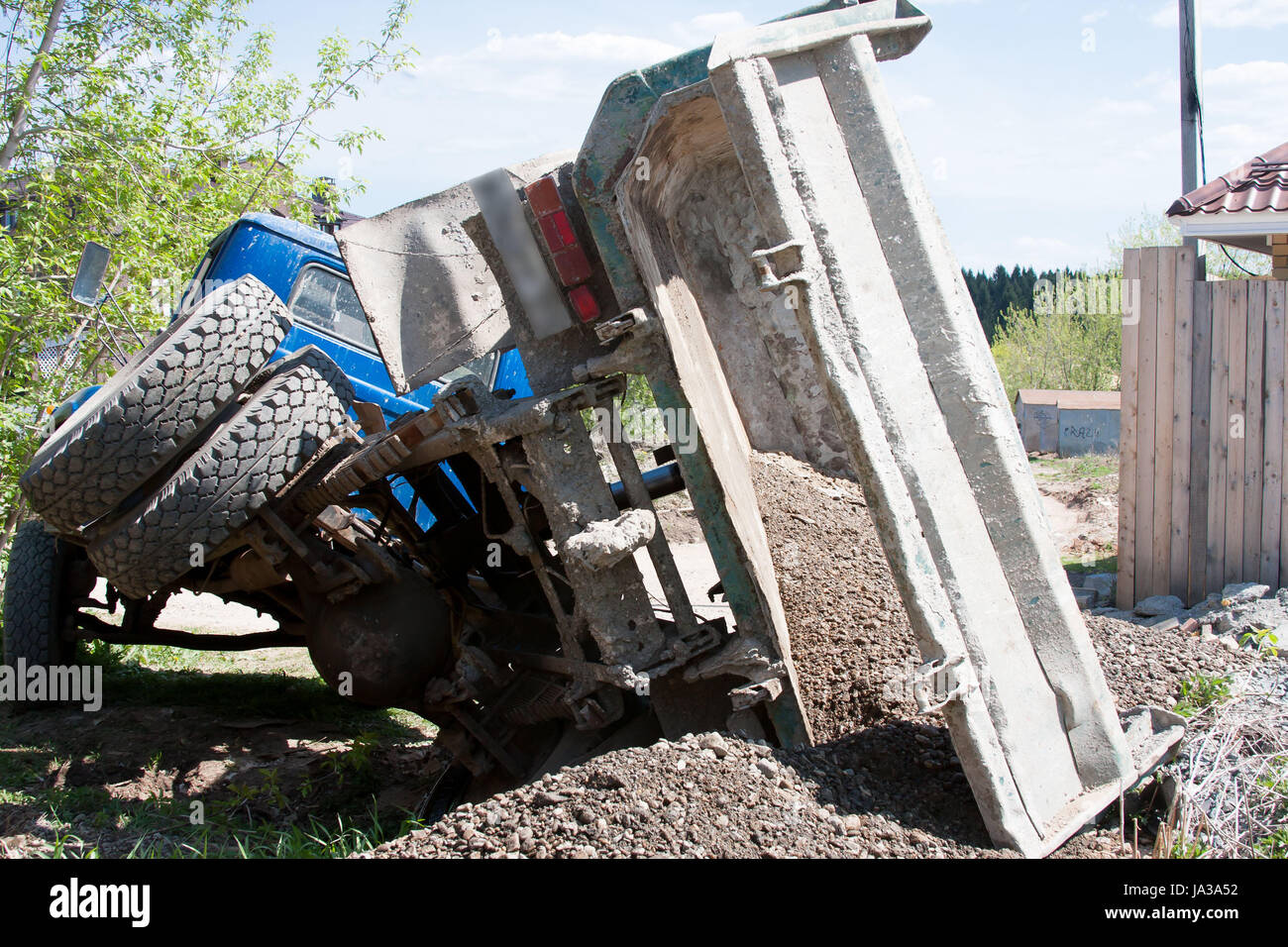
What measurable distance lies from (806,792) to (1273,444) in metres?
4.63

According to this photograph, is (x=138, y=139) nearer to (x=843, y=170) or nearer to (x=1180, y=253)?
(x=843, y=170)

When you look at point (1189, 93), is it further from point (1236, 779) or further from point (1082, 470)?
point (1236, 779)

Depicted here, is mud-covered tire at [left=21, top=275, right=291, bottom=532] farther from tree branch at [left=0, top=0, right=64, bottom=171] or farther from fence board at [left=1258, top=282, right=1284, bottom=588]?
tree branch at [left=0, top=0, right=64, bottom=171]

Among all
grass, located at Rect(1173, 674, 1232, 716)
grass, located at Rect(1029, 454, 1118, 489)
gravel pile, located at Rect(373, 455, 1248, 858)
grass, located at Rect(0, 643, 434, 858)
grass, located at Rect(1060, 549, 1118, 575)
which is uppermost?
gravel pile, located at Rect(373, 455, 1248, 858)

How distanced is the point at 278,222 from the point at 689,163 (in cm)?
319

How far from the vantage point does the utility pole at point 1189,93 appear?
9.59 m

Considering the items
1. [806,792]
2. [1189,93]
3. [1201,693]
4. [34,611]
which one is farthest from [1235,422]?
[34,611]

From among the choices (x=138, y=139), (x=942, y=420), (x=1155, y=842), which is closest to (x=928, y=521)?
(x=942, y=420)

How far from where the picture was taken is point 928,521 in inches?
106

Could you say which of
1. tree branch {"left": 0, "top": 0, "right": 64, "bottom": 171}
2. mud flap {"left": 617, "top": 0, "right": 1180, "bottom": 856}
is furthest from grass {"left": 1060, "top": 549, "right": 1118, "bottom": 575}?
tree branch {"left": 0, "top": 0, "right": 64, "bottom": 171}

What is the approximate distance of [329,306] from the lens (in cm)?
600

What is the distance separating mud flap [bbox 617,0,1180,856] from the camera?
8.65 feet

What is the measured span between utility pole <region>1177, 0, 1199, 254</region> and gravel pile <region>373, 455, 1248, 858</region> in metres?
7.94
